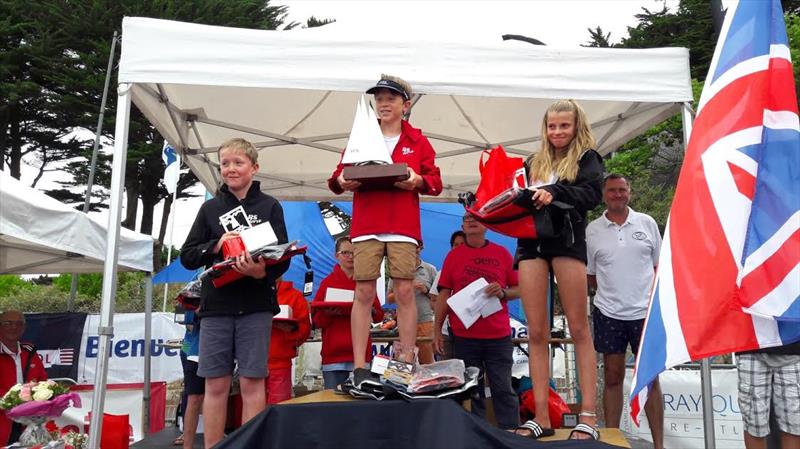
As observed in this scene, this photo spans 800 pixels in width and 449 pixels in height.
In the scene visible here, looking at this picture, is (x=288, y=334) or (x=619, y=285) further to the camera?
(x=288, y=334)

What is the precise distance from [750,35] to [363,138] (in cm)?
176

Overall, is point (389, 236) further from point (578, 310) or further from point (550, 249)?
point (578, 310)

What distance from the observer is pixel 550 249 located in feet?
10.4

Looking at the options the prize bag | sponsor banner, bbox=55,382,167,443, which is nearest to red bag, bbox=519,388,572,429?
the prize bag

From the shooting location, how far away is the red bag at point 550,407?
4.59 meters

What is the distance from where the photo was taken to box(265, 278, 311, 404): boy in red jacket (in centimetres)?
452

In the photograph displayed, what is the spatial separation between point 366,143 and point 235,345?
1169 mm

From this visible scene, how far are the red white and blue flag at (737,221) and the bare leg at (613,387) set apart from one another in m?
1.49

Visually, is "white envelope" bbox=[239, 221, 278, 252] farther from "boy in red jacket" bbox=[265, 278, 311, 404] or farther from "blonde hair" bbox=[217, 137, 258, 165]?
"boy in red jacket" bbox=[265, 278, 311, 404]

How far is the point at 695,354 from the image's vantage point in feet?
7.89

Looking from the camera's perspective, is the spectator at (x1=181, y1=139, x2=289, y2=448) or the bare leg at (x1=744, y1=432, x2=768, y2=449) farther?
the bare leg at (x1=744, y1=432, x2=768, y2=449)

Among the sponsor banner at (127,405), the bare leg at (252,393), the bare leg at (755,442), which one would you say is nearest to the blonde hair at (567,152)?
the bare leg at (252,393)

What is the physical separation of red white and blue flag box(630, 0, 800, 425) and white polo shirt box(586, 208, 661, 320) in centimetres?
133

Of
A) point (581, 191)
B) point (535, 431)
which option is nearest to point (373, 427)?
point (535, 431)
